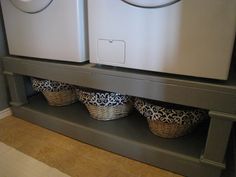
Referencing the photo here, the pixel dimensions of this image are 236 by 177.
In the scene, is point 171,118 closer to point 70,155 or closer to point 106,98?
point 106,98

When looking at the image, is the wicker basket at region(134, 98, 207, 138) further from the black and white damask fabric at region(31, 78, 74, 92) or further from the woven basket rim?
the black and white damask fabric at region(31, 78, 74, 92)

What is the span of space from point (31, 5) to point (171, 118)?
0.88 metres

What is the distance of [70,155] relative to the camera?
3.54 feet

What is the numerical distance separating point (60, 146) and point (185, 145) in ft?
2.15

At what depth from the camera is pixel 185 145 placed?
38.1 inches

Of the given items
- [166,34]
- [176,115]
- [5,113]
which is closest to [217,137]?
[176,115]

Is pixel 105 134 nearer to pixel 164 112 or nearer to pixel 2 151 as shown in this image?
pixel 164 112

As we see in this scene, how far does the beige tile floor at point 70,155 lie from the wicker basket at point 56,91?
20cm

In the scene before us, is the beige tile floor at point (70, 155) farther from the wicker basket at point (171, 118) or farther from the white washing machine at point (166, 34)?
the white washing machine at point (166, 34)

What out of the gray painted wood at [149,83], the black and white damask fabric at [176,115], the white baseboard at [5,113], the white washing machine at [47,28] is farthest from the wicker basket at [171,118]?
the white baseboard at [5,113]

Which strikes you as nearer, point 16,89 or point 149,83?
point 149,83

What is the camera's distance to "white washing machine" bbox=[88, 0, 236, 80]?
69cm

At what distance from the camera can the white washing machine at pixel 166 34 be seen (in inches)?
27.3

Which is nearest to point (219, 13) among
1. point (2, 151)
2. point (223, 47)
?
point (223, 47)
